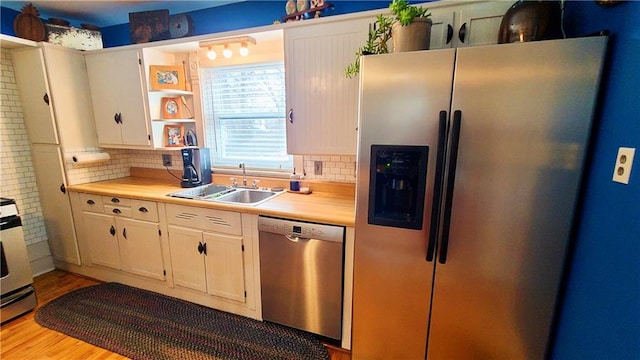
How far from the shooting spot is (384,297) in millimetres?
1512

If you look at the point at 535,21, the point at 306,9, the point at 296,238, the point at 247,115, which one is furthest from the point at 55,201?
the point at 535,21

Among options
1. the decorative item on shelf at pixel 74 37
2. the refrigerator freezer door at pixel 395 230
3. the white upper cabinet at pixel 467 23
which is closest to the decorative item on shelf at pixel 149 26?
the decorative item on shelf at pixel 74 37

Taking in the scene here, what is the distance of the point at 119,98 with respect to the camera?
2543mm

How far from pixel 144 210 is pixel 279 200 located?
1.14 meters

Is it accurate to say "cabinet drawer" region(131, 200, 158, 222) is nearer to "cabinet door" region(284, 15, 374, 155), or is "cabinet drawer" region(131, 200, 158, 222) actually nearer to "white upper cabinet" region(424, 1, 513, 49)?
"cabinet door" region(284, 15, 374, 155)

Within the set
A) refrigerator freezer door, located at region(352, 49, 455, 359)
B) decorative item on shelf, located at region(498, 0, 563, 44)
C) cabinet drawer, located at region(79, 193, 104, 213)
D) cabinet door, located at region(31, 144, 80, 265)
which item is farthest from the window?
decorative item on shelf, located at region(498, 0, 563, 44)

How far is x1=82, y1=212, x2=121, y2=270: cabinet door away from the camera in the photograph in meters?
2.44

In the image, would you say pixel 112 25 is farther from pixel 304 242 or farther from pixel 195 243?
pixel 304 242

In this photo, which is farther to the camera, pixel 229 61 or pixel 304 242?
pixel 229 61

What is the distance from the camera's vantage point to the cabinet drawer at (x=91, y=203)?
7.97 ft

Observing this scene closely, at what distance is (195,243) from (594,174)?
2337 millimetres

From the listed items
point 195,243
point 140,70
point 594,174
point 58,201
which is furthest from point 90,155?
point 594,174

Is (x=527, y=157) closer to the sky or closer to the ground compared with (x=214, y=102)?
closer to the ground

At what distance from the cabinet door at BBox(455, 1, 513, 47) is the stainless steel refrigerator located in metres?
0.43
